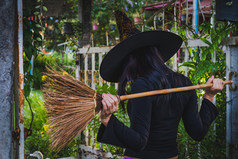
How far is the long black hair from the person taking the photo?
174 cm

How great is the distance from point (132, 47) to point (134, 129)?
55 centimetres

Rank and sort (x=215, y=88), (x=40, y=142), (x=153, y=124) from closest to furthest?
(x=153, y=124), (x=215, y=88), (x=40, y=142)

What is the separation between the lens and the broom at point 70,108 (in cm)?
158

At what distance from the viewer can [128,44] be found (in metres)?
1.84

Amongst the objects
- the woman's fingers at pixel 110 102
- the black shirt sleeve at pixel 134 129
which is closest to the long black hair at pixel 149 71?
the black shirt sleeve at pixel 134 129

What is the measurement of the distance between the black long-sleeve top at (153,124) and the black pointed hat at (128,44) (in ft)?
0.89

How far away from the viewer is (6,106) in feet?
6.36

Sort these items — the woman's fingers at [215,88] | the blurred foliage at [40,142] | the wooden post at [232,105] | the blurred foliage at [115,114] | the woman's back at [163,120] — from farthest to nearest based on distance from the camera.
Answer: the blurred foliage at [40,142] < the blurred foliage at [115,114] < the wooden post at [232,105] < the woman's fingers at [215,88] < the woman's back at [163,120]

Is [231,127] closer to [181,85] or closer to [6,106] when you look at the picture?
[181,85]

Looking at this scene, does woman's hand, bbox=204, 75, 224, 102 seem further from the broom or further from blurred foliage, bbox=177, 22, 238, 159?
blurred foliage, bbox=177, 22, 238, 159

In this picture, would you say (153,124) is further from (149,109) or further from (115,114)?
(115,114)

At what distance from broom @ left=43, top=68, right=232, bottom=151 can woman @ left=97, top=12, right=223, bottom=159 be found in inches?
2.5

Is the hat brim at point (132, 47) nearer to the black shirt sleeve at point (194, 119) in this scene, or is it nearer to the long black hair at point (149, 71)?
the long black hair at point (149, 71)

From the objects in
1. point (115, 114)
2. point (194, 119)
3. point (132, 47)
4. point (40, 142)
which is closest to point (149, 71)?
point (132, 47)
